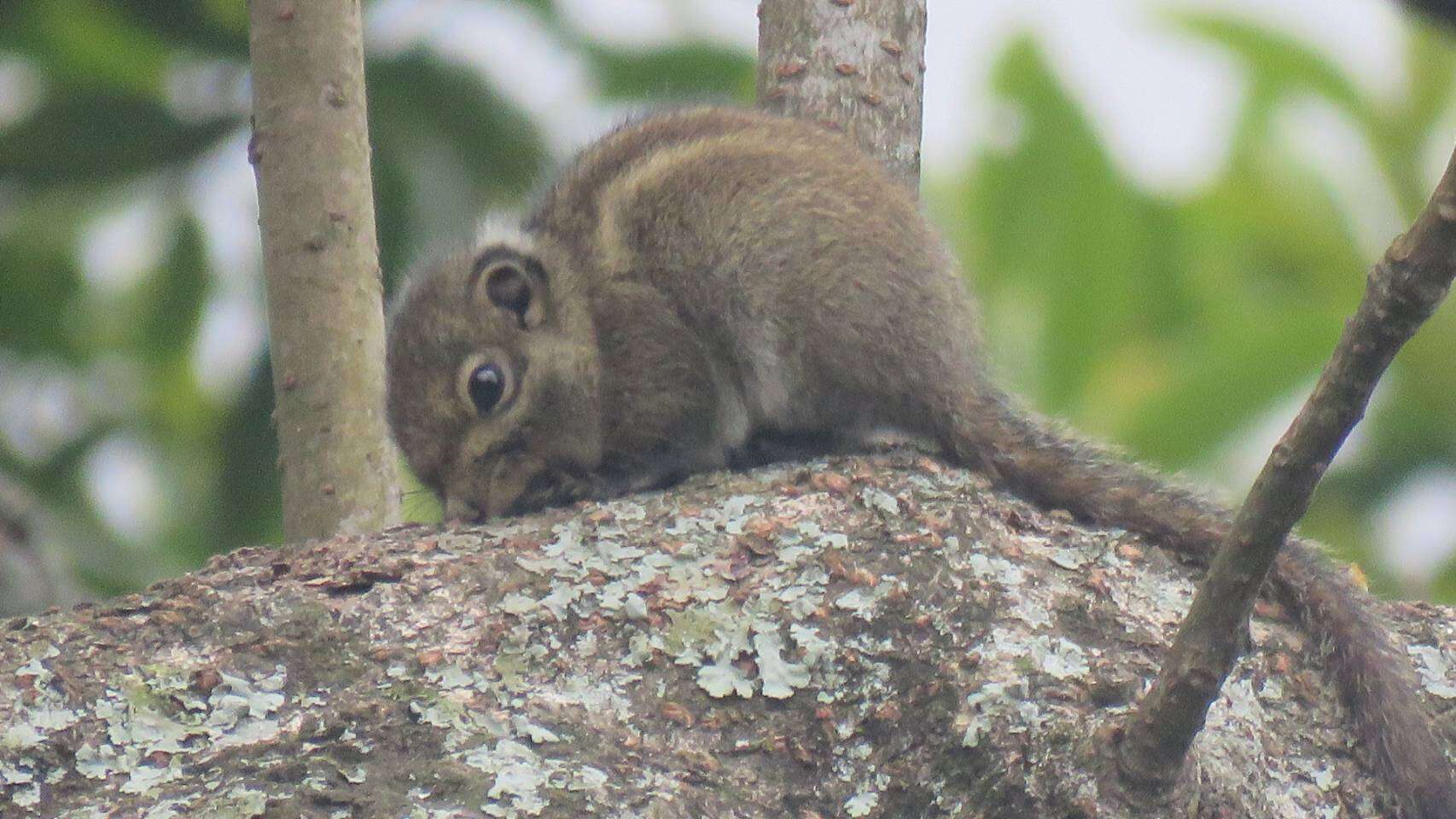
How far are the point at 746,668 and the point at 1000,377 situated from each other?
5.91 feet

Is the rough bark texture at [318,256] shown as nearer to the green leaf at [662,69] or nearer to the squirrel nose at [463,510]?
the squirrel nose at [463,510]

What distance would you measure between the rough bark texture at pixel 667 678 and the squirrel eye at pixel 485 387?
117 centimetres

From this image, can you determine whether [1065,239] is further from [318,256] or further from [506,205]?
[318,256]

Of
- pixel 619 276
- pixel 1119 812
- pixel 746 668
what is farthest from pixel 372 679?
pixel 619 276

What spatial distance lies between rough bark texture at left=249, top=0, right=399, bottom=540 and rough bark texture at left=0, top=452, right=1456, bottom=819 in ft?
2.82

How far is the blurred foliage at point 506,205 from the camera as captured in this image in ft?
17.4

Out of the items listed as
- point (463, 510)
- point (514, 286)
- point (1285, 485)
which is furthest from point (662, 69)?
point (1285, 485)

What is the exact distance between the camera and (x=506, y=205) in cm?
552

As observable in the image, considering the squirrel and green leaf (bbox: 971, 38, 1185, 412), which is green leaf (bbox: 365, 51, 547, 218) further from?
green leaf (bbox: 971, 38, 1185, 412)

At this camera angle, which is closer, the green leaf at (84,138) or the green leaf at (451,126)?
the green leaf at (84,138)

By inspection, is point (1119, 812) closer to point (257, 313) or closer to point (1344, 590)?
point (1344, 590)

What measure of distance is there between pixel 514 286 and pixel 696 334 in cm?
54

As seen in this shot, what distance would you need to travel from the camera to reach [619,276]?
169 inches

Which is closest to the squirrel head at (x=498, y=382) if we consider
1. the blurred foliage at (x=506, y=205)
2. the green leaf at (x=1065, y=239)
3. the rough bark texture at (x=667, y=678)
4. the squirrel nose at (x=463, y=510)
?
the squirrel nose at (x=463, y=510)
